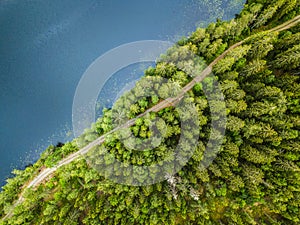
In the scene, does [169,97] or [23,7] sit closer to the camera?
[169,97]

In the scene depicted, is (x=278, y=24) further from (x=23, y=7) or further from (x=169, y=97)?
(x=23, y=7)

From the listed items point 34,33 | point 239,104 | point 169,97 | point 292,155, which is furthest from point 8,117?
point 292,155

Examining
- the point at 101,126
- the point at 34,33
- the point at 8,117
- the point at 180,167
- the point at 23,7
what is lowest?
the point at 180,167

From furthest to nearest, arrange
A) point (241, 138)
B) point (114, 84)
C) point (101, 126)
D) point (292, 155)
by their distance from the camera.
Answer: point (114, 84) → point (101, 126) → point (241, 138) → point (292, 155)

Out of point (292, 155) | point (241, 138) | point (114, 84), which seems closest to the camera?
point (292, 155)

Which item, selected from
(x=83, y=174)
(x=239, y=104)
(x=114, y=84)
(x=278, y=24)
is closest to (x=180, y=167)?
(x=239, y=104)

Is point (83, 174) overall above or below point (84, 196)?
above
